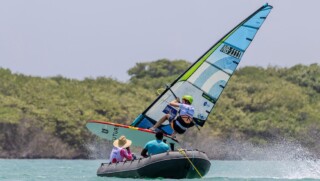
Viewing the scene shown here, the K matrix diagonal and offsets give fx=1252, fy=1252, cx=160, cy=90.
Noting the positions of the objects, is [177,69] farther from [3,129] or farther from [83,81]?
[3,129]

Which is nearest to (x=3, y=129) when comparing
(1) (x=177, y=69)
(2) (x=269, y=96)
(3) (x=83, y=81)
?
(3) (x=83, y=81)

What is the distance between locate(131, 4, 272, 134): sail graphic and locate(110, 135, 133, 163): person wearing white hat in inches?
79.3

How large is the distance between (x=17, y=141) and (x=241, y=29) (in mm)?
24279

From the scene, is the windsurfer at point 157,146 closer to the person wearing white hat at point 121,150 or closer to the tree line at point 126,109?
the person wearing white hat at point 121,150

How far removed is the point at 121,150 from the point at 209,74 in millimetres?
3565

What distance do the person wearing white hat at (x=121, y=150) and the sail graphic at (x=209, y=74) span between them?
201 centimetres

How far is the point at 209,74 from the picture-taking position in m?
30.4

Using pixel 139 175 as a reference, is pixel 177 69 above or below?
above

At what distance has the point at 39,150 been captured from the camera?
174 ft

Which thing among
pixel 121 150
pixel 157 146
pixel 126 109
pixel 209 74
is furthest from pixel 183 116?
pixel 126 109

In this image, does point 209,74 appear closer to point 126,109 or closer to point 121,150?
point 121,150

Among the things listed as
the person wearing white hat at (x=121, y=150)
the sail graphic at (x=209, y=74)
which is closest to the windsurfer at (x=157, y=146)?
the person wearing white hat at (x=121, y=150)

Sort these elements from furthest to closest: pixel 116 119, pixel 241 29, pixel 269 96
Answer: pixel 269 96 → pixel 116 119 → pixel 241 29

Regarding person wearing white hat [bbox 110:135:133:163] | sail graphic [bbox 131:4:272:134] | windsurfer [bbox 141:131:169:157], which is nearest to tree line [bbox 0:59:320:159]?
sail graphic [bbox 131:4:272:134]
